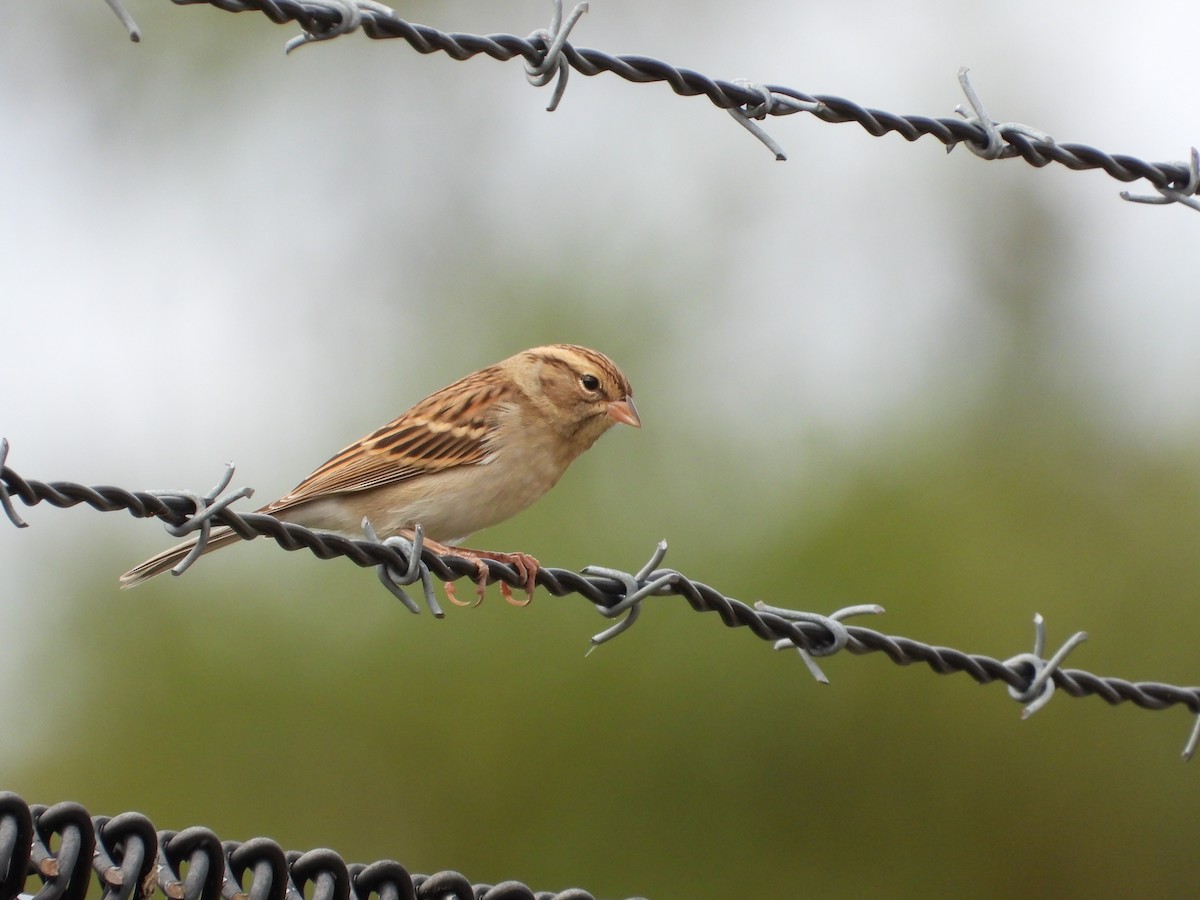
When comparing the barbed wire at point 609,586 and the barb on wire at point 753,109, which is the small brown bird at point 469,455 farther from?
the barb on wire at point 753,109

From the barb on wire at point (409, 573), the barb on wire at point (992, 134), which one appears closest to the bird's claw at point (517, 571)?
the barb on wire at point (409, 573)

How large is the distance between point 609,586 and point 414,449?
8.89 ft

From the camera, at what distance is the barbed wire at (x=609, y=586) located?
3.08 meters

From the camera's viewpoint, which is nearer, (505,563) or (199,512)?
(199,512)

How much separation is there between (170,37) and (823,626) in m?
13.7

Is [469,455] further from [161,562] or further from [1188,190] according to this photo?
[1188,190]

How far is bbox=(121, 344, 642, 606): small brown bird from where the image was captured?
20.6 feet

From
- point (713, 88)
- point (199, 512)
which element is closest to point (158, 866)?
point (199, 512)

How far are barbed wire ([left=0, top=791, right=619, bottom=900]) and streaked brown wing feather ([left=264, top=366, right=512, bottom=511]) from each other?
325 centimetres

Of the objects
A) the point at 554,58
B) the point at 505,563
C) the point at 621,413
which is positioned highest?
the point at 554,58

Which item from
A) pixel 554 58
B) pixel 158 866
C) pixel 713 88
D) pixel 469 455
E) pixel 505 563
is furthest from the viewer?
pixel 469 455

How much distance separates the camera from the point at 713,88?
3.96 m

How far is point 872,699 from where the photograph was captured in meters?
9.89

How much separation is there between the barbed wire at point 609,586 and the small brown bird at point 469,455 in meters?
2.13
